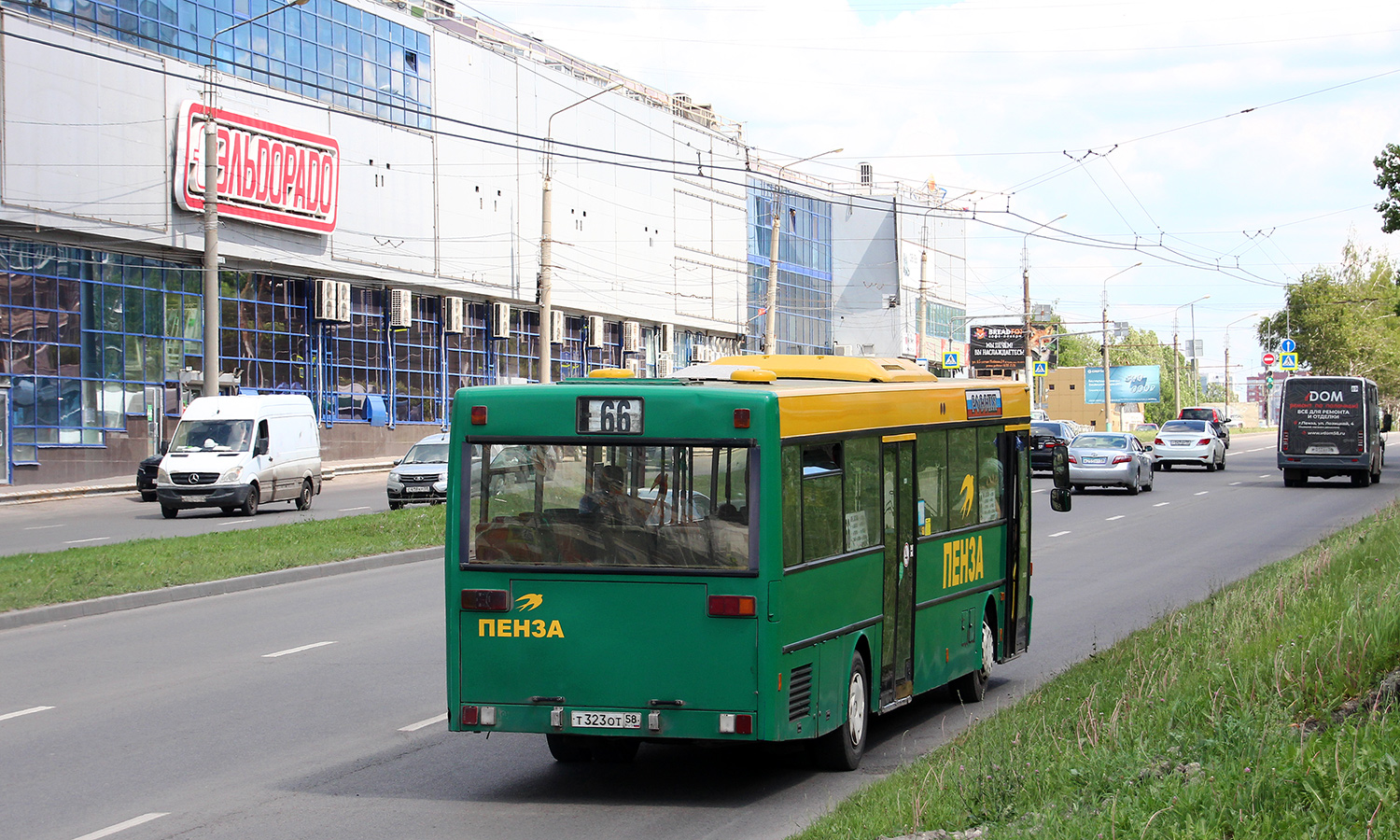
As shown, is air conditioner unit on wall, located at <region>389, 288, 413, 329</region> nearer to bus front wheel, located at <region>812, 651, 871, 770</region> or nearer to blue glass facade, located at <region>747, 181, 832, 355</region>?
blue glass facade, located at <region>747, 181, 832, 355</region>

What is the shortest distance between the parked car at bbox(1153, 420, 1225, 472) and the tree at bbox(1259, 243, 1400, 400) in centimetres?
3216

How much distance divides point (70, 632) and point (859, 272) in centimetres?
9660

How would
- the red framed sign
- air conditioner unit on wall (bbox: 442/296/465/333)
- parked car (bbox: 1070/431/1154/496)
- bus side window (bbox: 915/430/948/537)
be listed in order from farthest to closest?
air conditioner unit on wall (bbox: 442/296/465/333), the red framed sign, parked car (bbox: 1070/431/1154/496), bus side window (bbox: 915/430/948/537)

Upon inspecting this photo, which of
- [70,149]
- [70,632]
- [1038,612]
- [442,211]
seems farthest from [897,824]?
[442,211]

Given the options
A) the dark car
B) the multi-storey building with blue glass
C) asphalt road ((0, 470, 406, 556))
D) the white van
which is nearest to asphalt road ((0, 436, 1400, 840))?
asphalt road ((0, 470, 406, 556))

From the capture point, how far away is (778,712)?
763 centimetres

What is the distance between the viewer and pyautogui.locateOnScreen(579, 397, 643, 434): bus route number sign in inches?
310

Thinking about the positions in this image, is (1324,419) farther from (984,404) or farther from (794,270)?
(794,270)

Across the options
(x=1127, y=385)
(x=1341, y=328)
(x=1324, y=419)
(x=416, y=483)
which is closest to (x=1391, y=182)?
(x=1324, y=419)

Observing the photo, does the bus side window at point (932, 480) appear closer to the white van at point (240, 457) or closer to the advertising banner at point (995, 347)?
the white van at point (240, 457)

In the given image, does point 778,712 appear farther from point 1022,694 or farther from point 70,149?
point 70,149

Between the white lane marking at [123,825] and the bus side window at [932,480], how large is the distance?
4911mm

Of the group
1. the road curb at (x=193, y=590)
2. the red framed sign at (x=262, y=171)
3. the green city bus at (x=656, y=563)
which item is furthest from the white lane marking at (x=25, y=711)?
the red framed sign at (x=262, y=171)

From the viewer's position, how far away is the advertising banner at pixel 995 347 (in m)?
90.2
